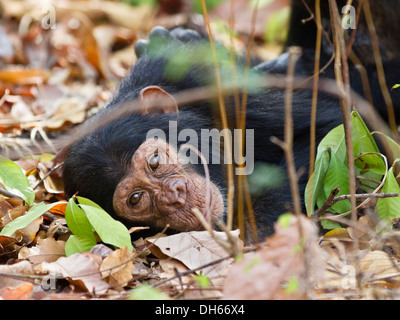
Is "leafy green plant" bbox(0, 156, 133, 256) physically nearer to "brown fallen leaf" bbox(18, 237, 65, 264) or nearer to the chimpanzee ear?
"brown fallen leaf" bbox(18, 237, 65, 264)

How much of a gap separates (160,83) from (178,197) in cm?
115

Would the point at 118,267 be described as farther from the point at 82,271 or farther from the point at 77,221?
the point at 77,221

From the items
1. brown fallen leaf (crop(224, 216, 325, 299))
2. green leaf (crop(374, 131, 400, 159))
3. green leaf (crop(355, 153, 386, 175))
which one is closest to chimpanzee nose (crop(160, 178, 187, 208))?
green leaf (crop(355, 153, 386, 175))

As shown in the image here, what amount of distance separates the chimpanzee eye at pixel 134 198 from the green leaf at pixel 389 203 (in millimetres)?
1390

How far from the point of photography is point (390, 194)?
120 inches

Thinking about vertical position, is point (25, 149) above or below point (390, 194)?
above

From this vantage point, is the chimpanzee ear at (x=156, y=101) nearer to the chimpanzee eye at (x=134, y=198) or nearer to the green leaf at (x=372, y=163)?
the chimpanzee eye at (x=134, y=198)

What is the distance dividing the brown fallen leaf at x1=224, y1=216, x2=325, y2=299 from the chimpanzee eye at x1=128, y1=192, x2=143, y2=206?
4.82 feet

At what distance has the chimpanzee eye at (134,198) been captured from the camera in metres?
3.66

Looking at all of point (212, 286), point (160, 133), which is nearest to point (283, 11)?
point (160, 133)

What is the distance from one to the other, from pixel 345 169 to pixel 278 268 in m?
1.34

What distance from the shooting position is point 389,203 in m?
3.26
